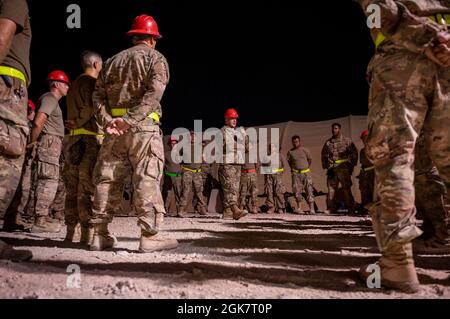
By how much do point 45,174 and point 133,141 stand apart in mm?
2368

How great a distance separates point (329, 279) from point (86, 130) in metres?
2.73

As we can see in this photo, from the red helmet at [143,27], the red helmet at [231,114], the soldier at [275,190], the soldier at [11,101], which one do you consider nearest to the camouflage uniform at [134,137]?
the red helmet at [143,27]

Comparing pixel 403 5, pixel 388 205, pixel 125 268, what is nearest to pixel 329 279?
pixel 388 205

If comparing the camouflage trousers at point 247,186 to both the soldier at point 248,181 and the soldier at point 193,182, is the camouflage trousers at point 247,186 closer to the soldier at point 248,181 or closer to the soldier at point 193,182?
the soldier at point 248,181

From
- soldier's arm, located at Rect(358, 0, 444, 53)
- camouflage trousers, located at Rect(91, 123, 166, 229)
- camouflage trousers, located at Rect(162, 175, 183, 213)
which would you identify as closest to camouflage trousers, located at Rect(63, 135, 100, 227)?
camouflage trousers, located at Rect(91, 123, 166, 229)

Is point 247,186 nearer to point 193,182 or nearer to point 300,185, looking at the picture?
point 193,182

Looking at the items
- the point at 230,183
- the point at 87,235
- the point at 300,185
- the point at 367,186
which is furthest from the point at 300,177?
the point at 87,235

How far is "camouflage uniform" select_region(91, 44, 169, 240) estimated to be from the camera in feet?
9.10

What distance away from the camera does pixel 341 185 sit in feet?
27.2

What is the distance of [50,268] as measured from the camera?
6.97 feet

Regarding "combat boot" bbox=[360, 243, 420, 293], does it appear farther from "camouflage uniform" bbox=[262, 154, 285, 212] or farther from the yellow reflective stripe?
"camouflage uniform" bbox=[262, 154, 285, 212]

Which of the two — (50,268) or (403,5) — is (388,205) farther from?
(50,268)

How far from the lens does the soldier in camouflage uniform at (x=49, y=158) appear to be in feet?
13.9
